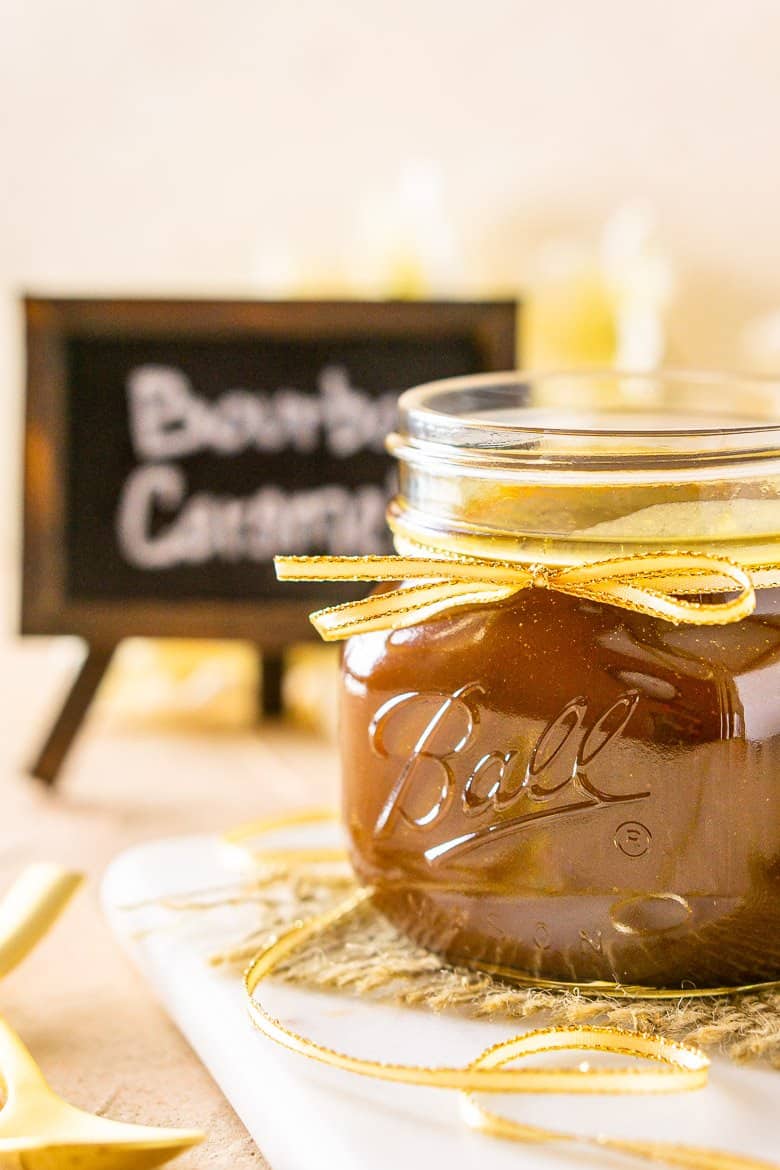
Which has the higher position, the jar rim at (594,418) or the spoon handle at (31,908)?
the jar rim at (594,418)

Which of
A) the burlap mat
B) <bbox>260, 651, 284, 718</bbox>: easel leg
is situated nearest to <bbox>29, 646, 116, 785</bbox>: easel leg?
<bbox>260, 651, 284, 718</bbox>: easel leg

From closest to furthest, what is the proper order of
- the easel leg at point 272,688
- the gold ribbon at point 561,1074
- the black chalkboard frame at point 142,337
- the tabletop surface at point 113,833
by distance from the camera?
the gold ribbon at point 561,1074 < the tabletop surface at point 113,833 < the black chalkboard frame at point 142,337 < the easel leg at point 272,688

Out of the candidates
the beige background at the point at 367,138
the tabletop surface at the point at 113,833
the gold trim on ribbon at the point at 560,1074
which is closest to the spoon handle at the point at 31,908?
the tabletop surface at the point at 113,833

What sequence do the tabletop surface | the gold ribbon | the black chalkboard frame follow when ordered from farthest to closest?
the black chalkboard frame < the tabletop surface < the gold ribbon

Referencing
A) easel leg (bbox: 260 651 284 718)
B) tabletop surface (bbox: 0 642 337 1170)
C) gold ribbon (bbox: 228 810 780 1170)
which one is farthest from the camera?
easel leg (bbox: 260 651 284 718)

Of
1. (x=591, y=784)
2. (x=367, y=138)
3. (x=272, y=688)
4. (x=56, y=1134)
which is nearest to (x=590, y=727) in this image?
(x=591, y=784)

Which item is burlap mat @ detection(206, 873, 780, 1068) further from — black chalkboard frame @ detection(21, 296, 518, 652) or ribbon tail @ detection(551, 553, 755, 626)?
black chalkboard frame @ detection(21, 296, 518, 652)

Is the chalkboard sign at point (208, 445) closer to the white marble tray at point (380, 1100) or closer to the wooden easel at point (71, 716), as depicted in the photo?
the wooden easel at point (71, 716)
